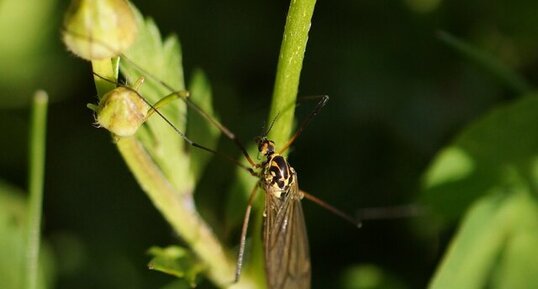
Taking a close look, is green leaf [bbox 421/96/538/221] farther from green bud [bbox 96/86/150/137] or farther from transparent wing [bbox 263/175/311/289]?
green bud [bbox 96/86/150/137]

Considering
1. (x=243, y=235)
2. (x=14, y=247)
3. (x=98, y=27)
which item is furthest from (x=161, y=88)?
(x=14, y=247)

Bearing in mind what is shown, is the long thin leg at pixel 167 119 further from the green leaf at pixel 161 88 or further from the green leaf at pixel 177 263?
the green leaf at pixel 177 263

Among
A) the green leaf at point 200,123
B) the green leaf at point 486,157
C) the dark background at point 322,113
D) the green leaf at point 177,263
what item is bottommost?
the green leaf at point 177,263

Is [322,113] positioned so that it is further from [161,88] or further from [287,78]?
[287,78]

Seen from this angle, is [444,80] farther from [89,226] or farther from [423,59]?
[89,226]

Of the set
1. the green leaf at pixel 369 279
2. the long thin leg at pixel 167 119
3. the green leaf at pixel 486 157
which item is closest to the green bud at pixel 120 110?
the long thin leg at pixel 167 119
